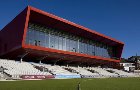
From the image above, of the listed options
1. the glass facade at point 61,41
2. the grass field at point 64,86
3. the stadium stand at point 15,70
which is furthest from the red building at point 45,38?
the grass field at point 64,86

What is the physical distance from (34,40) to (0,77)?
1335 centimetres

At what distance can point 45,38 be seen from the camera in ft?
115

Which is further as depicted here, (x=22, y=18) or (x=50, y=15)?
(x=50, y=15)

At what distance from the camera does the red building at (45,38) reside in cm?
2983

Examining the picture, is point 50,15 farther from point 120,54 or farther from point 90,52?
point 120,54

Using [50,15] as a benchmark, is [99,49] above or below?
below

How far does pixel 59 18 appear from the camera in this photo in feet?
111

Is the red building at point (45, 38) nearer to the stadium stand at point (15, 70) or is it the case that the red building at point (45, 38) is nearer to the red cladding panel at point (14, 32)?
the red cladding panel at point (14, 32)

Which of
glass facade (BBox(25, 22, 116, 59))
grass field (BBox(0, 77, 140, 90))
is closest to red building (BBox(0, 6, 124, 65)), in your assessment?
glass facade (BBox(25, 22, 116, 59))

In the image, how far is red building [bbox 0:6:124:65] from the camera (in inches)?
1174

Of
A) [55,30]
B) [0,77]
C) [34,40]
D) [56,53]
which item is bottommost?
[0,77]

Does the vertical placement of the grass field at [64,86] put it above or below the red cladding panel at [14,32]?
below

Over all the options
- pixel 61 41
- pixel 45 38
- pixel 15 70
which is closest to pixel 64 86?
pixel 15 70

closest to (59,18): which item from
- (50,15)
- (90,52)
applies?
(50,15)
